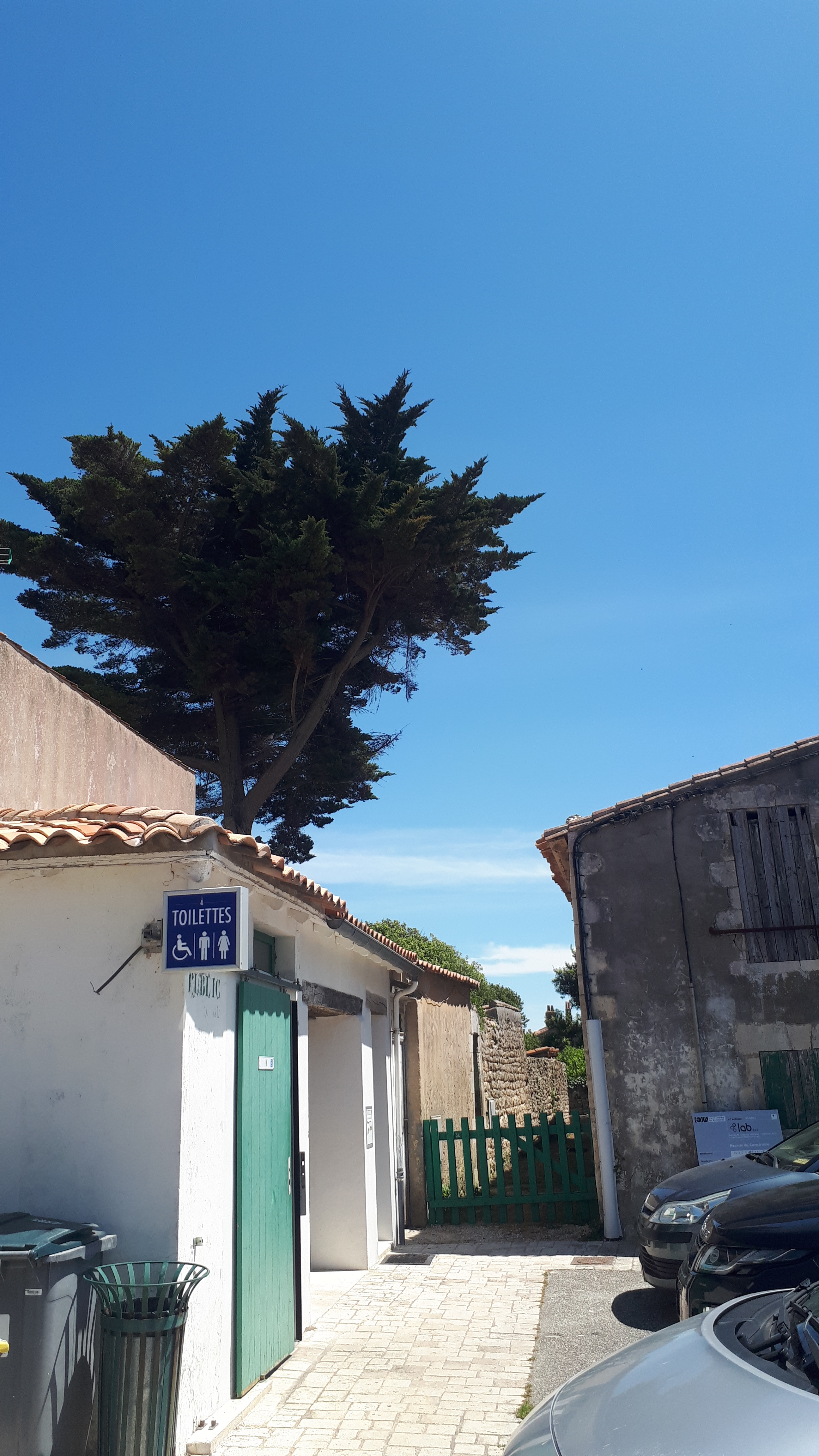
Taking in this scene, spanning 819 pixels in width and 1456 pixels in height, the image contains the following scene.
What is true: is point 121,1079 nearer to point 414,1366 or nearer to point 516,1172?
point 414,1366

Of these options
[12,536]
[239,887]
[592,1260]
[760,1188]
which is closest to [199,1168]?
[239,887]

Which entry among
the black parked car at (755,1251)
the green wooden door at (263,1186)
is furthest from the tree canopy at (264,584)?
the black parked car at (755,1251)

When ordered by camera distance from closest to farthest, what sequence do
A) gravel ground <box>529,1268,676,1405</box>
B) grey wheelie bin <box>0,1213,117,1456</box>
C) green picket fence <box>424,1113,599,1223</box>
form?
grey wheelie bin <box>0,1213,117,1456</box>, gravel ground <box>529,1268,676,1405</box>, green picket fence <box>424,1113,599,1223</box>

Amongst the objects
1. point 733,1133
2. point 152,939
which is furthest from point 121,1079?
point 733,1133

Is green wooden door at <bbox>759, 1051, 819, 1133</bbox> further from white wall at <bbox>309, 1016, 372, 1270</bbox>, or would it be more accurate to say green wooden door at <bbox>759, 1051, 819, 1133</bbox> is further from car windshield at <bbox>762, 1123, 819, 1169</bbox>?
white wall at <bbox>309, 1016, 372, 1270</bbox>

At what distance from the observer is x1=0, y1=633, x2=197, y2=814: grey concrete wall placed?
290 inches

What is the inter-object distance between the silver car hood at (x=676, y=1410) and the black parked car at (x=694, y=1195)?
4.31 m

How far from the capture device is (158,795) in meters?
10.4

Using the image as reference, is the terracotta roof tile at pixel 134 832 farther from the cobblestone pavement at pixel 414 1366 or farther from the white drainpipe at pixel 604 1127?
the white drainpipe at pixel 604 1127

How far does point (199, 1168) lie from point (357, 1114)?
4.80 metres

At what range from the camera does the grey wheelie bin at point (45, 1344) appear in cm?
395

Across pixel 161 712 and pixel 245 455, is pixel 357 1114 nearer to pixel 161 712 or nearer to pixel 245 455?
pixel 161 712

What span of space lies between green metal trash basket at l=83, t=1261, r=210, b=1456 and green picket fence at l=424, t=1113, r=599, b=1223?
24.1 ft

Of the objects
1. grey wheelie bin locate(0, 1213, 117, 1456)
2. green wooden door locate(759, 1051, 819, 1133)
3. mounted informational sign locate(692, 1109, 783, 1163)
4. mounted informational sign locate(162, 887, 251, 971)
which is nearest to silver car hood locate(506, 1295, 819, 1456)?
grey wheelie bin locate(0, 1213, 117, 1456)
